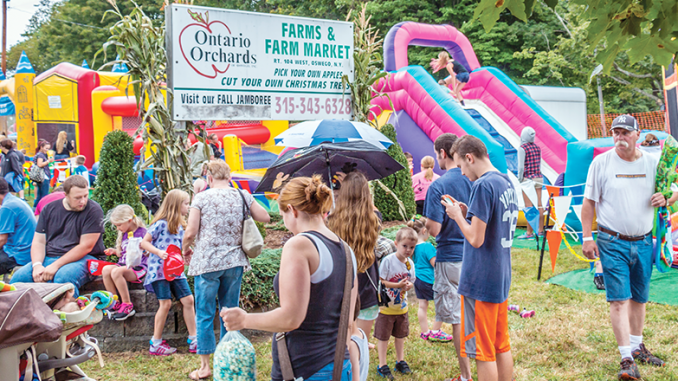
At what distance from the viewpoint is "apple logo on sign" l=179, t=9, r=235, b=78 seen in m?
5.63

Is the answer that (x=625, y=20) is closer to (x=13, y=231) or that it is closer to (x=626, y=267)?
(x=626, y=267)

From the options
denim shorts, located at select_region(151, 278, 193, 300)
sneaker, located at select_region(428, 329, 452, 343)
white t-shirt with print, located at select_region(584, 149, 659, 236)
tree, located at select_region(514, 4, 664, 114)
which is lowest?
sneaker, located at select_region(428, 329, 452, 343)

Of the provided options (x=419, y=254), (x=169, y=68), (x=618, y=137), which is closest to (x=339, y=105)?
(x=169, y=68)

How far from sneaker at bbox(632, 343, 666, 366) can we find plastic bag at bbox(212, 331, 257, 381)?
10.9 ft

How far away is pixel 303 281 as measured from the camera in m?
2.24

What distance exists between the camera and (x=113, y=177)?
5910 mm

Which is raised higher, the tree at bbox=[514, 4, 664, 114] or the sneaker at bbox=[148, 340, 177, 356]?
the tree at bbox=[514, 4, 664, 114]

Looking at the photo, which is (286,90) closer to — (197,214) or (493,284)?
(197,214)

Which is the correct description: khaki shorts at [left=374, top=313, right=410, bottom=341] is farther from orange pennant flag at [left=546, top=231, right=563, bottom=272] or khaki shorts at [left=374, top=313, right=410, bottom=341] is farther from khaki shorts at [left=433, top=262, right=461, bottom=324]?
orange pennant flag at [left=546, top=231, right=563, bottom=272]

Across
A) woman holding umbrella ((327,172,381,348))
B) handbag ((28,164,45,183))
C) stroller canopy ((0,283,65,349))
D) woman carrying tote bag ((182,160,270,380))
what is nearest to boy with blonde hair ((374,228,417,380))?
woman holding umbrella ((327,172,381,348))

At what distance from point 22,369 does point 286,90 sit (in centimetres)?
399

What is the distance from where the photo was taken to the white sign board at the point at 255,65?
5.65 m

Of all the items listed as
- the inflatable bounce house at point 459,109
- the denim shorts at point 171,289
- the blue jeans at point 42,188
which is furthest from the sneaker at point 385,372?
the blue jeans at point 42,188

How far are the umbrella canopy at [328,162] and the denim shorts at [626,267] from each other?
69.8 inches
